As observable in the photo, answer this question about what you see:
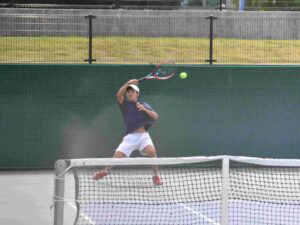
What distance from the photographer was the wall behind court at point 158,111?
43.5 feet

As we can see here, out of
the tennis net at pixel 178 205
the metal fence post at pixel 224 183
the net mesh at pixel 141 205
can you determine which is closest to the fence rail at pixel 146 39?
the tennis net at pixel 178 205

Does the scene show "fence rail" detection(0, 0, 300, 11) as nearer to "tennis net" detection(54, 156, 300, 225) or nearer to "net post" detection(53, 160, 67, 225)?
"tennis net" detection(54, 156, 300, 225)

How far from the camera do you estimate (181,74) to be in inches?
503

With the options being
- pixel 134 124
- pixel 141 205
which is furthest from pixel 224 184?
pixel 134 124

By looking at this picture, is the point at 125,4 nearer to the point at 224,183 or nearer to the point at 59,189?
the point at 224,183

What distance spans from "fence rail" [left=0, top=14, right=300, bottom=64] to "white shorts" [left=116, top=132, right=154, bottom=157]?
3.68m

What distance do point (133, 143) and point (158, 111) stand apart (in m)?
2.08

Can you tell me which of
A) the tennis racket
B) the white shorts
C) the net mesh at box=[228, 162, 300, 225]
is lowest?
the net mesh at box=[228, 162, 300, 225]

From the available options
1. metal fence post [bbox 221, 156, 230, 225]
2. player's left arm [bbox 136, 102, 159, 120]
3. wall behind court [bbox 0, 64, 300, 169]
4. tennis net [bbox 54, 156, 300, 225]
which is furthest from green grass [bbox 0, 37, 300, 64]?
metal fence post [bbox 221, 156, 230, 225]

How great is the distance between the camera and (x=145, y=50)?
16.8m

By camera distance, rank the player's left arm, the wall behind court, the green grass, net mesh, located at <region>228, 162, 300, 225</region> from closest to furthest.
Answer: net mesh, located at <region>228, 162, 300, 225</region> < the player's left arm < the wall behind court < the green grass

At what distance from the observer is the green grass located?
14983 mm

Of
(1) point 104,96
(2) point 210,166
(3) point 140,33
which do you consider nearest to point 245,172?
(2) point 210,166

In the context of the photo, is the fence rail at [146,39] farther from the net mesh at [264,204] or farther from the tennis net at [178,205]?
the tennis net at [178,205]
